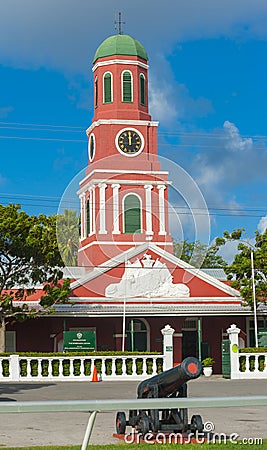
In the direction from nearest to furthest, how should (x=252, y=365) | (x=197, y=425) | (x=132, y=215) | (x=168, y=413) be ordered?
(x=197, y=425) < (x=168, y=413) < (x=252, y=365) < (x=132, y=215)

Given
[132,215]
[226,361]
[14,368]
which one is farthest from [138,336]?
[132,215]

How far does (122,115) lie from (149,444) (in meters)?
40.1

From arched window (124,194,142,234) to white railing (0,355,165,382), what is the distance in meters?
16.0

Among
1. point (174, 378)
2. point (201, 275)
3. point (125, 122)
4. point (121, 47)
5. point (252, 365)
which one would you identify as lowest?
point (252, 365)

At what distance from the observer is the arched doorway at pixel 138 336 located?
38.7m

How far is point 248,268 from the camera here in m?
39.0

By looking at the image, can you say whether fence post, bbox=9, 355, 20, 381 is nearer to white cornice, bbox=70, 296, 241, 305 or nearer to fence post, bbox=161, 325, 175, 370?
fence post, bbox=161, 325, 175, 370

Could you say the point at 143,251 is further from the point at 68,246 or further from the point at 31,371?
the point at 68,246

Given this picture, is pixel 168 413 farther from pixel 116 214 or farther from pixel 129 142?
pixel 129 142

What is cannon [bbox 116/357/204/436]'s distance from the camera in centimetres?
1091

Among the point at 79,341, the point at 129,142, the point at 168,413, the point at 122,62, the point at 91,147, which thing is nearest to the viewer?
the point at 168,413

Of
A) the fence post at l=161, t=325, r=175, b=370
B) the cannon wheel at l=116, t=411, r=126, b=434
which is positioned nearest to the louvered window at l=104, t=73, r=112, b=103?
the fence post at l=161, t=325, r=175, b=370

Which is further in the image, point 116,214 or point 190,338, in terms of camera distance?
point 116,214

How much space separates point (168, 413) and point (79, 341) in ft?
71.8
